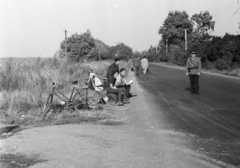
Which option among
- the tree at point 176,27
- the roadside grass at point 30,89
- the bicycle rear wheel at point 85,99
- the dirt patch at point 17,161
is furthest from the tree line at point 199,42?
the dirt patch at point 17,161

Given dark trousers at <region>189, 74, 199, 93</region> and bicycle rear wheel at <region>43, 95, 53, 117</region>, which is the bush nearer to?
dark trousers at <region>189, 74, 199, 93</region>

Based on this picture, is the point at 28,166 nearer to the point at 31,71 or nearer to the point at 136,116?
the point at 136,116

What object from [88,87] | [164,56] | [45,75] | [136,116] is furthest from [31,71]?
[164,56]

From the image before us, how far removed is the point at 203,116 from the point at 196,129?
1489 mm

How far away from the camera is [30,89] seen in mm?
12695

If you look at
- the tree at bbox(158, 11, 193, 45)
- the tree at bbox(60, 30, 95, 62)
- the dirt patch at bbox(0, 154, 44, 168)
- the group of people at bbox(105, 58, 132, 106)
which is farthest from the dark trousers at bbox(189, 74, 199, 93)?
the tree at bbox(158, 11, 193, 45)

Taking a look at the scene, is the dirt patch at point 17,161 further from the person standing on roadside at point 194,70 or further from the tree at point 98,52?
the tree at point 98,52

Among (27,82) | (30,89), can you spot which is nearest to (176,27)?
(27,82)

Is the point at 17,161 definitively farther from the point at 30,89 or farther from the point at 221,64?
the point at 221,64

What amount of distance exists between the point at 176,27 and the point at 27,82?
64.7m

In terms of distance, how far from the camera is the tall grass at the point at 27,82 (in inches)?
396

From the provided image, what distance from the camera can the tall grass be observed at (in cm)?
1006

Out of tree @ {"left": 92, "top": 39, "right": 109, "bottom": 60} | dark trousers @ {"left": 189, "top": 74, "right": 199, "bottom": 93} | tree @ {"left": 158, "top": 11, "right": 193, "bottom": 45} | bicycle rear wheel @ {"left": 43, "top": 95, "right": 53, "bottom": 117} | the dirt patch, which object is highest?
tree @ {"left": 158, "top": 11, "right": 193, "bottom": 45}

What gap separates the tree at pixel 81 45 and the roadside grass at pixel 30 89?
128ft
